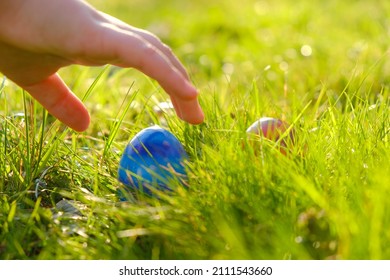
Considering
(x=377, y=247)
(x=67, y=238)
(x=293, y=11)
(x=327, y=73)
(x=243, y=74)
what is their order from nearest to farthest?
(x=377, y=247) → (x=67, y=238) → (x=327, y=73) → (x=243, y=74) → (x=293, y=11)

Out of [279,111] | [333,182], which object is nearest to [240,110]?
[279,111]

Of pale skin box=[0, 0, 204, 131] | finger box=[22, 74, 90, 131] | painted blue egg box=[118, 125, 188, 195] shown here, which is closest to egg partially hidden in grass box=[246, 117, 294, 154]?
painted blue egg box=[118, 125, 188, 195]

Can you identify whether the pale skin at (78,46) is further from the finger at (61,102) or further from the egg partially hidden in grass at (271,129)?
the egg partially hidden in grass at (271,129)

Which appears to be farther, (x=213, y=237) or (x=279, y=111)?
(x=279, y=111)

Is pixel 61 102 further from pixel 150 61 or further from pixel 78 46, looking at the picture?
pixel 150 61

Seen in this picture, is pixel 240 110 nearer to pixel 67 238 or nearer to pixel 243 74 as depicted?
pixel 67 238

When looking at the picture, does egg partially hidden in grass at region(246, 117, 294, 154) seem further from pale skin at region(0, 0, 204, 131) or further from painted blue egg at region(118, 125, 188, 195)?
pale skin at region(0, 0, 204, 131)
